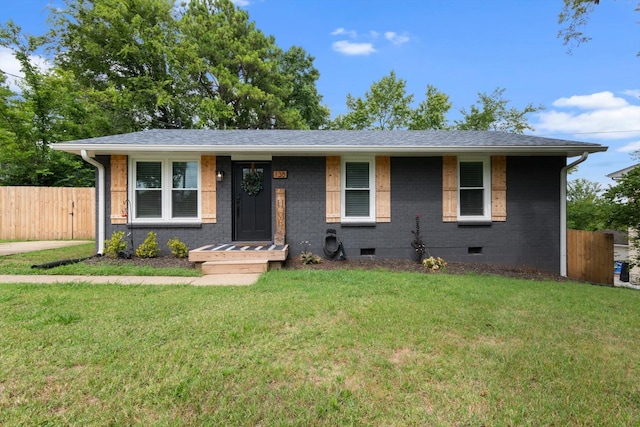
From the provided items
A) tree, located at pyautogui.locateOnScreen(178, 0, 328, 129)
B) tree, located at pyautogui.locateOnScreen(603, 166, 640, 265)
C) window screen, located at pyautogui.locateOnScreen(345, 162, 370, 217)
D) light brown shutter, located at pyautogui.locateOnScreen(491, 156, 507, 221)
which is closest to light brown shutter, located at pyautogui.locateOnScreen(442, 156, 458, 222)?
light brown shutter, located at pyautogui.locateOnScreen(491, 156, 507, 221)

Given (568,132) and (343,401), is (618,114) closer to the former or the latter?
(568,132)

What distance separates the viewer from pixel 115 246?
6566 mm

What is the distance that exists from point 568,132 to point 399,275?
22811mm

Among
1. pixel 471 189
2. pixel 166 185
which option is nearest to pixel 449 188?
pixel 471 189

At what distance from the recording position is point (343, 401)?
1.84m

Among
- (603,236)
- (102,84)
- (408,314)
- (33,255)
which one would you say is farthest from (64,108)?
(603,236)

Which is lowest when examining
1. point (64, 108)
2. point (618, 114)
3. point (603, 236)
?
point (603, 236)

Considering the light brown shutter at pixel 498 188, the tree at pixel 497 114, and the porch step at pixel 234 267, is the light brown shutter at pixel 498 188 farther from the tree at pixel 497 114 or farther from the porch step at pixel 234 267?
the tree at pixel 497 114

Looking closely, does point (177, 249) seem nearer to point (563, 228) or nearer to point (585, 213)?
point (563, 228)

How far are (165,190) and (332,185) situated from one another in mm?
3870

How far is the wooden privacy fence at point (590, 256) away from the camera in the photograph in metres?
7.07

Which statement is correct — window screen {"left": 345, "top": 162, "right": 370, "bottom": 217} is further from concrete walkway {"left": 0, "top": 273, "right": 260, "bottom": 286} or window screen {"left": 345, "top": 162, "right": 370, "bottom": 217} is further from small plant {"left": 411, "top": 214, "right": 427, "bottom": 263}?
concrete walkway {"left": 0, "top": 273, "right": 260, "bottom": 286}

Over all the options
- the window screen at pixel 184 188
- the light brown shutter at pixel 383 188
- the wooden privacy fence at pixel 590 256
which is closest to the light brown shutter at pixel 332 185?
the light brown shutter at pixel 383 188

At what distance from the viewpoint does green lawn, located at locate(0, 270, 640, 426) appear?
1.75 m
